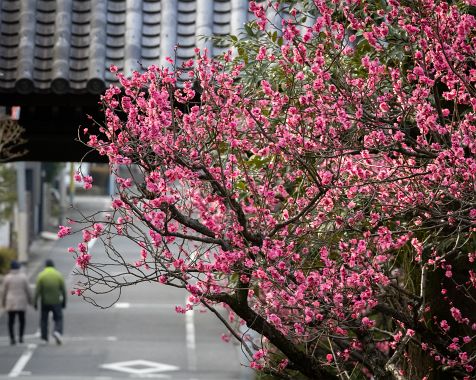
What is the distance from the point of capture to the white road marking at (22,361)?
1962cm

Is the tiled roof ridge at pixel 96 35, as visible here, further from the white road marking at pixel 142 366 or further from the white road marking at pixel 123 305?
the white road marking at pixel 123 305

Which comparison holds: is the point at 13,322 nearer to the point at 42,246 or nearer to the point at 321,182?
the point at 321,182

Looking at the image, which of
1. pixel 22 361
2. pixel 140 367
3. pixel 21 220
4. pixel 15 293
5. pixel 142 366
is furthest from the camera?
pixel 21 220

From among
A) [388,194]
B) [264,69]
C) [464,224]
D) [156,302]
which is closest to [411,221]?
[388,194]

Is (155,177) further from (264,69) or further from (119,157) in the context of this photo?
(264,69)

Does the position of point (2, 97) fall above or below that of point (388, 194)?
above

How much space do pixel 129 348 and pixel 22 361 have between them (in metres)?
2.20

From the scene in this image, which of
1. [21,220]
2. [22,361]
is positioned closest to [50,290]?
[22,361]

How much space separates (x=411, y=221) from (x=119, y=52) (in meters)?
5.18

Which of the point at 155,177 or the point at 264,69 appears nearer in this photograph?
the point at 155,177

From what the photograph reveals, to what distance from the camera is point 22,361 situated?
20.9m

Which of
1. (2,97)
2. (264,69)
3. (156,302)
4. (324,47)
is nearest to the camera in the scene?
(324,47)

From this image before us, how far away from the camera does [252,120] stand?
7.27m

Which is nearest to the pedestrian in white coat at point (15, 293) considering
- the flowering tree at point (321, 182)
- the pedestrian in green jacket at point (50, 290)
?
the pedestrian in green jacket at point (50, 290)
